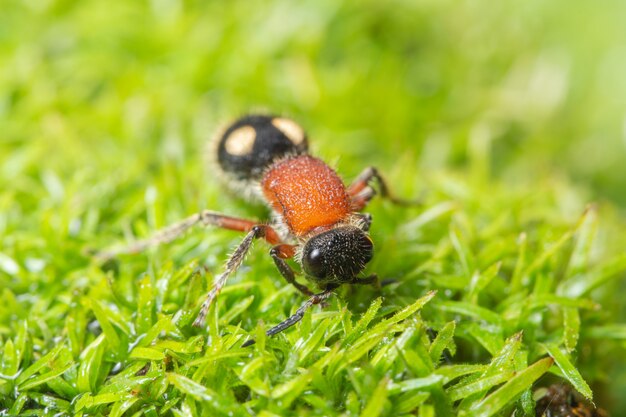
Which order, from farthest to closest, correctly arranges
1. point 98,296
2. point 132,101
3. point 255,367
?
1. point 132,101
2. point 98,296
3. point 255,367

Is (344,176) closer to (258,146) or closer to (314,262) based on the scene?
(258,146)

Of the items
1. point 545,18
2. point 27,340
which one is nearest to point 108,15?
point 27,340

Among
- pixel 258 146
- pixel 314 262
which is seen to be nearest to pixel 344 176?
pixel 258 146

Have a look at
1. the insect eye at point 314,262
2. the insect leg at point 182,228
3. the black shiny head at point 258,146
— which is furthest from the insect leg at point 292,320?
the black shiny head at point 258,146

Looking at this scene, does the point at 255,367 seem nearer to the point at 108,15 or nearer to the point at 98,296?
the point at 98,296

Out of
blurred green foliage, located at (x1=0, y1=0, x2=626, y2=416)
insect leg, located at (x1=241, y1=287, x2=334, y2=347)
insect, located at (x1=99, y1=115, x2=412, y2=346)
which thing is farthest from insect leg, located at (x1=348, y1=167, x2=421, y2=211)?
insect leg, located at (x1=241, y1=287, x2=334, y2=347)

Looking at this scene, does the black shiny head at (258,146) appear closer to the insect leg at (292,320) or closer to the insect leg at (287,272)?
the insect leg at (287,272)

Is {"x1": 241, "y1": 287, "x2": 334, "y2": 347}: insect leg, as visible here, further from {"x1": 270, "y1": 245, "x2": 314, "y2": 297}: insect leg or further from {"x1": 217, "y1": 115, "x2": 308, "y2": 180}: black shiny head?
{"x1": 217, "y1": 115, "x2": 308, "y2": 180}: black shiny head
